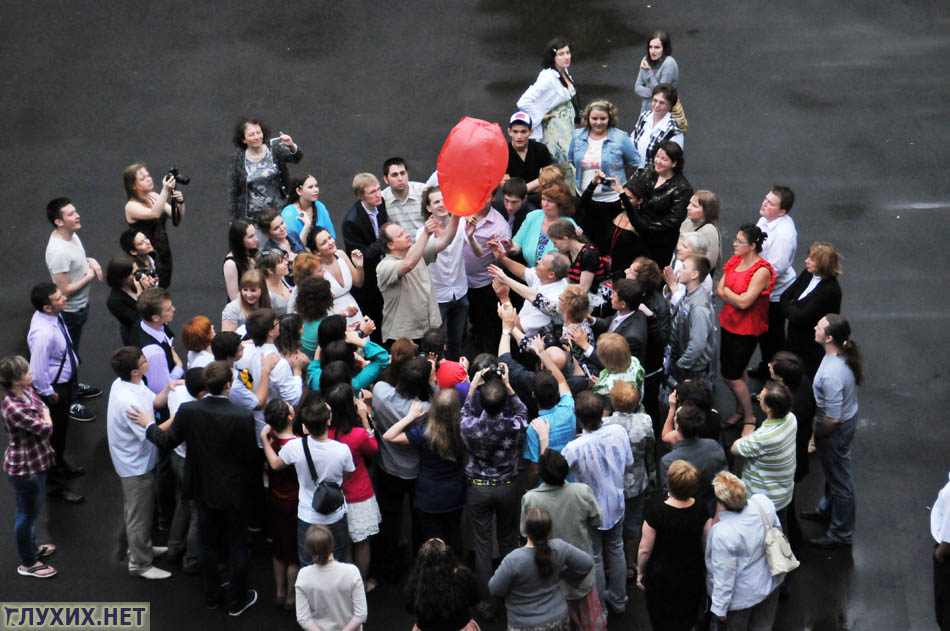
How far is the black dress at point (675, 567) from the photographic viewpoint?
20.1 ft

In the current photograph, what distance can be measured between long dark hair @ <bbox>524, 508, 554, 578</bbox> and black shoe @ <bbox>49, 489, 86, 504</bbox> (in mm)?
3892

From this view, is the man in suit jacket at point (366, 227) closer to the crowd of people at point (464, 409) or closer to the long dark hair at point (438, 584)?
the crowd of people at point (464, 409)

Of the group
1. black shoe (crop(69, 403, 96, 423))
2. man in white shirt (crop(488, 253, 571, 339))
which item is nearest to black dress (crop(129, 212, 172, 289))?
black shoe (crop(69, 403, 96, 423))

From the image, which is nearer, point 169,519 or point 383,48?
point 169,519

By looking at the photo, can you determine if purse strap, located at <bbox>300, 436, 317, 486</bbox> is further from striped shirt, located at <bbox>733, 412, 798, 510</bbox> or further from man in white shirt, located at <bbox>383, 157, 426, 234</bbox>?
man in white shirt, located at <bbox>383, 157, 426, 234</bbox>

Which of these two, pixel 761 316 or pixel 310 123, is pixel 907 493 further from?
pixel 310 123

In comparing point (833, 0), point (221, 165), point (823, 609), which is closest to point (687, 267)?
point (823, 609)

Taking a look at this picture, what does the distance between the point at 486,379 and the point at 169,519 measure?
111 inches

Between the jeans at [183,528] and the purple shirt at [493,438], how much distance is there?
2.06 metres

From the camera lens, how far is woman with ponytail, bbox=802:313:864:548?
280 inches

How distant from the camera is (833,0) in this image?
15.3 m

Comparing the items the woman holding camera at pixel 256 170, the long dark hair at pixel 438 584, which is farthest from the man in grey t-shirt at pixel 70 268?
the long dark hair at pixel 438 584

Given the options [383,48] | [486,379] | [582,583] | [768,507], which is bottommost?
[582,583]

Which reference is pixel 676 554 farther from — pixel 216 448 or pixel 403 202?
pixel 403 202
